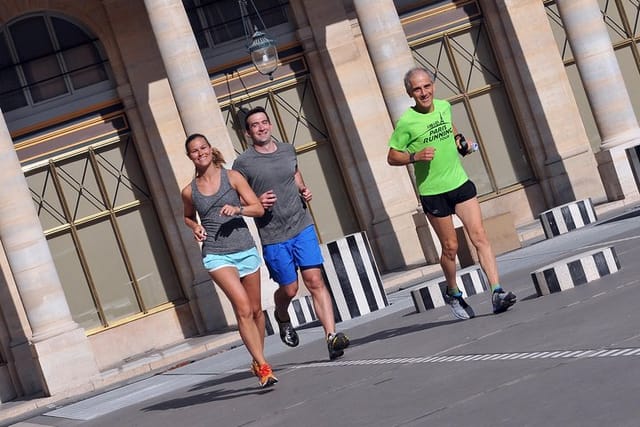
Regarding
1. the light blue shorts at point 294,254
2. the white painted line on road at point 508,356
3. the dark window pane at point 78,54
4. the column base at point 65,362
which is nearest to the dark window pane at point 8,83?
the dark window pane at point 78,54

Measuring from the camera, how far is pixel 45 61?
24422 mm

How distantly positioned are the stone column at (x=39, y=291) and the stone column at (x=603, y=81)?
972cm

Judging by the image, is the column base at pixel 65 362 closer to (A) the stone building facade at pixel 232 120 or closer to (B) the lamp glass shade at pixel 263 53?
(A) the stone building facade at pixel 232 120

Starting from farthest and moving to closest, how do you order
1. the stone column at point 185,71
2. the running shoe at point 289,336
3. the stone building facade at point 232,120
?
the stone building facade at point 232,120, the stone column at point 185,71, the running shoe at point 289,336

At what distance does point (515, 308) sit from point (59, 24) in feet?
50.2

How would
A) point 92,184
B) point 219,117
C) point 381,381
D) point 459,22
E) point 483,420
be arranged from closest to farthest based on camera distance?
point 483,420
point 381,381
point 219,117
point 92,184
point 459,22

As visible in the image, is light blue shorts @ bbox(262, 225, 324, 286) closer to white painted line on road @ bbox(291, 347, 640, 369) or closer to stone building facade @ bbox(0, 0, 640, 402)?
white painted line on road @ bbox(291, 347, 640, 369)

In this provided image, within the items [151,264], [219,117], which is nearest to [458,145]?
[219,117]

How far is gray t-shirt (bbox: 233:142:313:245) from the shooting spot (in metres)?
11.1

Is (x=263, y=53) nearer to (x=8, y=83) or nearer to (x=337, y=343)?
(x=8, y=83)

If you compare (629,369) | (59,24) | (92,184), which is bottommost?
(629,369)

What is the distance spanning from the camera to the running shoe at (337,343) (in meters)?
11.1

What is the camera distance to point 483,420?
6406 millimetres

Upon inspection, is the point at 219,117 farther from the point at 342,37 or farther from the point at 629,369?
the point at 629,369
